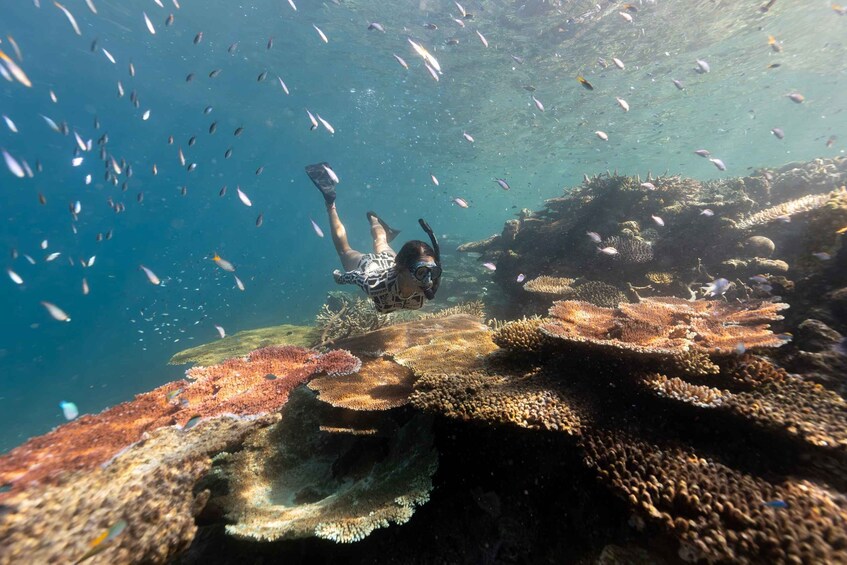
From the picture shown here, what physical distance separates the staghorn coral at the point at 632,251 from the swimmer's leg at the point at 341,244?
20.4 ft

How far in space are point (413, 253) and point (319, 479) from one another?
293cm

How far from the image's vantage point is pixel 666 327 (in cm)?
418

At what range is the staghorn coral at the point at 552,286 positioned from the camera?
738 centimetres

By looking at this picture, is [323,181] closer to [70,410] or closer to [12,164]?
[12,164]

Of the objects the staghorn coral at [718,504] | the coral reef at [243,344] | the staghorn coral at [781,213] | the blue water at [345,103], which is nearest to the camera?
the staghorn coral at [718,504]

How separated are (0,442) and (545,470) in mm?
42520

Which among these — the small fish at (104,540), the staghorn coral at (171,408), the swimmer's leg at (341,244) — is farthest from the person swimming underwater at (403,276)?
the small fish at (104,540)

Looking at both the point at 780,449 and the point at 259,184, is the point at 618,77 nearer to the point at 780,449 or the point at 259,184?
the point at 780,449

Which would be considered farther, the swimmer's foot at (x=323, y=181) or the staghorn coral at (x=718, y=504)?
the swimmer's foot at (x=323, y=181)

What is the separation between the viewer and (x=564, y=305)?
4.74 metres

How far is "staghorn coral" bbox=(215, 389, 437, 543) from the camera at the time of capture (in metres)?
2.77

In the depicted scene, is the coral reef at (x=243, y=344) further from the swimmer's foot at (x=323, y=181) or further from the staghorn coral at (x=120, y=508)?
the staghorn coral at (x=120, y=508)

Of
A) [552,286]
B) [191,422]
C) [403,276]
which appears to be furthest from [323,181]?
[191,422]

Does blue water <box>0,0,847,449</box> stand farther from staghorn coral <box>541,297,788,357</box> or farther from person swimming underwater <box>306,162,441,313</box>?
staghorn coral <box>541,297,788,357</box>
